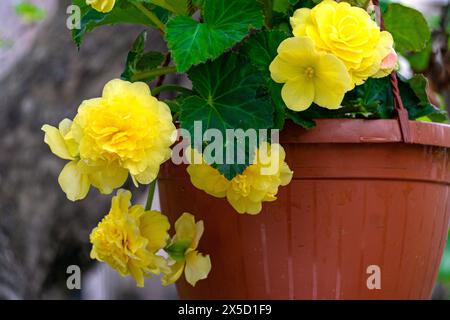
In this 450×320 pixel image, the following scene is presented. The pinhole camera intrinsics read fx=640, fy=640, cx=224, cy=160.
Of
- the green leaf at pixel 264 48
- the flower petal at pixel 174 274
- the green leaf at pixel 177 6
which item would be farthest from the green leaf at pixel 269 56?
the flower petal at pixel 174 274

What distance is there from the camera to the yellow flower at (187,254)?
80 cm

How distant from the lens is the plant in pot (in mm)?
708

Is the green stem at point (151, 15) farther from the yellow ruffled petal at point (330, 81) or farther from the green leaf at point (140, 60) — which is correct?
the yellow ruffled petal at point (330, 81)

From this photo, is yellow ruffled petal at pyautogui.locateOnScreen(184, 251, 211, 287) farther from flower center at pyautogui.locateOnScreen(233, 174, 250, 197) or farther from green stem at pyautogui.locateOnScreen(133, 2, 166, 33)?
green stem at pyautogui.locateOnScreen(133, 2, 166, 33)

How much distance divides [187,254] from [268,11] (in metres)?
0.34

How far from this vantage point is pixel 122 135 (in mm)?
682

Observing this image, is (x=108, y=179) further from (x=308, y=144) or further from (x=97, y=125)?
(x=308, y=144)

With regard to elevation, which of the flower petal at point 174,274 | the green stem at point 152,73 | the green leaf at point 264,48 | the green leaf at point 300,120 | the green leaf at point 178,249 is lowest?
the flower petal at point 174,274

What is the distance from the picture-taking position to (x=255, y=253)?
2.69ft

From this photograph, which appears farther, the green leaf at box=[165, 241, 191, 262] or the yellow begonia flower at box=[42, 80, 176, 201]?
the green leaf at box=[165, 241, 191, 262]

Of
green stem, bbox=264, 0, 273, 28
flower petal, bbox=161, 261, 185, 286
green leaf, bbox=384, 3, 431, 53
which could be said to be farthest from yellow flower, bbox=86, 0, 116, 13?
green leaf, bbox=384, 3, 431, 53

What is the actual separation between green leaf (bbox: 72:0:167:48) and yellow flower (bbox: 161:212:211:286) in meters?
0.27

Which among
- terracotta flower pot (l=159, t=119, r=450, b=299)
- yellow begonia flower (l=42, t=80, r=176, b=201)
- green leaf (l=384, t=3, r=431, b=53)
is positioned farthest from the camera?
green leaf (l=384, t=3, r=431, b=53)

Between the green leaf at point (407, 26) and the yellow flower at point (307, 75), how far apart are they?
0.32m
